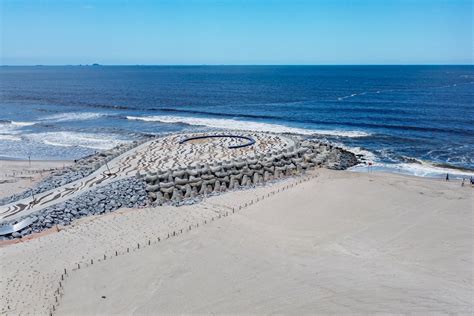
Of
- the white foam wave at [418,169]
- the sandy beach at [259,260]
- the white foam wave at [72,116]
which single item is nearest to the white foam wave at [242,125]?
the white foam wave at [72,116]

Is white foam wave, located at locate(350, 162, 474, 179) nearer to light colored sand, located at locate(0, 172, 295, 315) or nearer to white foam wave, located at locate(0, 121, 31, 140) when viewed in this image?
light colored sand, located at locate(0, 172, 295, 315)

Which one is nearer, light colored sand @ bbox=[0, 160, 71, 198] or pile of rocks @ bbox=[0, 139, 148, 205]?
pile of rocks @ bbox=[0, 139, 148, 205]

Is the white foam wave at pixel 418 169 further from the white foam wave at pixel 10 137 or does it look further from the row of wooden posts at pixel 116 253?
the white foam wave at pixel 10 137

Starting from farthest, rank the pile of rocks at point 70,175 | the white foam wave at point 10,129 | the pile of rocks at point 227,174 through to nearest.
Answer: the white foam wave at point 10,129 → the pile of rocks at point 70,175 → the pile of rocks at point 227,174

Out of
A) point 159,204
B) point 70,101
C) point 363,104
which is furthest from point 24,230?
point 70,101

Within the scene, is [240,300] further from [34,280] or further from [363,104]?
[363,104]

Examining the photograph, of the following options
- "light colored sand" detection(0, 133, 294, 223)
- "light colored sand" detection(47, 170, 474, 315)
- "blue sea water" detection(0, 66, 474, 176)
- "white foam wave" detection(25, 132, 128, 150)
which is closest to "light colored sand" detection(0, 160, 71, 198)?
"blue sea water" detection(0, 66, 474, 176)

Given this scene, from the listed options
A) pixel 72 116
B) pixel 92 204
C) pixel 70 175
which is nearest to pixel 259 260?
pixel 92 204
